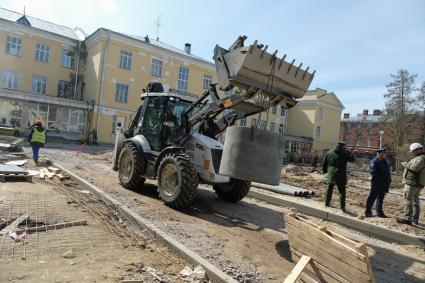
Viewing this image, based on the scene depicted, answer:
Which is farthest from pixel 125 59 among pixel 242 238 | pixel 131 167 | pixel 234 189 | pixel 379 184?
pixel 242 238

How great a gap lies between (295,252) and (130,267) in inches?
85.0

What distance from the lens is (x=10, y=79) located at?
116 feet

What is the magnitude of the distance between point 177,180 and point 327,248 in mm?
4748

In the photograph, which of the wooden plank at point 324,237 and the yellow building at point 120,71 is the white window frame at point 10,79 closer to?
the yellow building at point 120,71

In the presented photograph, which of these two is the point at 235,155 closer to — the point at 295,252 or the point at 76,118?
the point at 295,252

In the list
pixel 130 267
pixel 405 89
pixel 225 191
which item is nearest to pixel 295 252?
pixel 130 267

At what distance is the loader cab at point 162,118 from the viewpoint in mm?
9956

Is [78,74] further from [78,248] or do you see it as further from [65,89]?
[78,248]

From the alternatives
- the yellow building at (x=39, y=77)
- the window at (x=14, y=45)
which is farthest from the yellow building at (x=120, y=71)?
the window at (x=14, y=45)

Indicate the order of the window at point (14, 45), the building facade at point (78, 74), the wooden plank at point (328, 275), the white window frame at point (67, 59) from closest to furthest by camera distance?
the wooden plank at point (328, 275) < the building facade at point (78, 74) < the window at point (14, 45) < the white window frame at point (67, 59)

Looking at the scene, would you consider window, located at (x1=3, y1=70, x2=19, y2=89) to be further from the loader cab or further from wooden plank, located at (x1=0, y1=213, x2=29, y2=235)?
wooden plank, located at (x1=0, y1=213, x2=29, y2=235)

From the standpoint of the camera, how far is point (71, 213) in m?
7.56

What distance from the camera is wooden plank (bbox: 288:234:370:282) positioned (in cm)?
404

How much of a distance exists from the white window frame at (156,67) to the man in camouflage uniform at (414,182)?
3131cm
